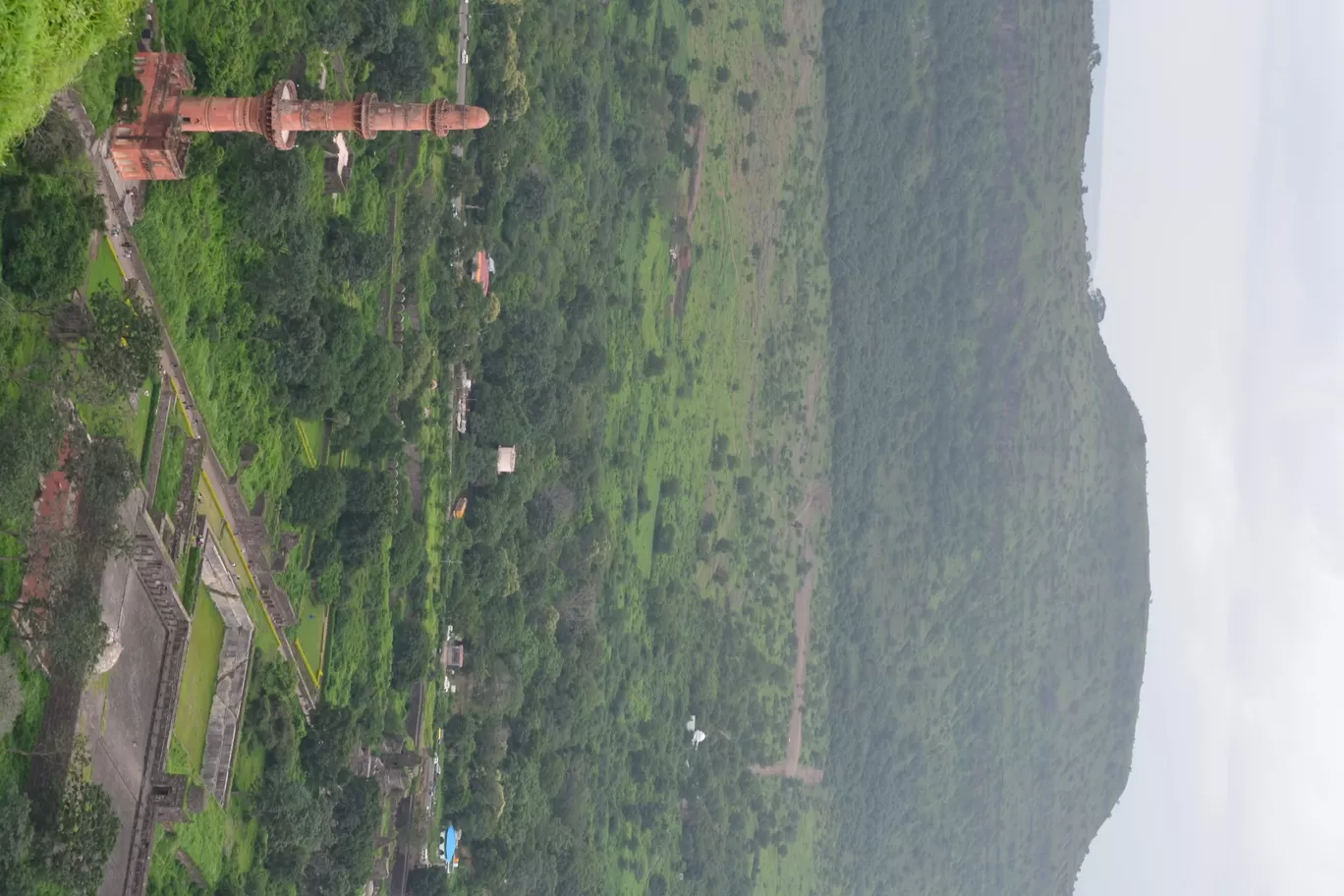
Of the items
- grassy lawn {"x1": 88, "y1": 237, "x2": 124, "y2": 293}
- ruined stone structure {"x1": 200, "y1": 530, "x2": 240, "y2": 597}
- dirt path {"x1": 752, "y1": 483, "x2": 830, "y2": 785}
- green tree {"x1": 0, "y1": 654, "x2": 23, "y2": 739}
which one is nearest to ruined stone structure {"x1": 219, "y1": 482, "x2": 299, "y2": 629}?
ruined stone structure {"x1": 200, "y1": 530, "x2": 240, "y2": 597}

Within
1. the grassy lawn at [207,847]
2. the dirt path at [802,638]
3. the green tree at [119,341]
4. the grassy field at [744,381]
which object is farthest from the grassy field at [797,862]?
the green tree at [119,341]

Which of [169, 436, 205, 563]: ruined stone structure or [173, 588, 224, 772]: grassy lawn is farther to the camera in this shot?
[173, 588, 224, 772]: grassy lawn

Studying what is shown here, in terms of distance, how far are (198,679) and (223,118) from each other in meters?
20.9

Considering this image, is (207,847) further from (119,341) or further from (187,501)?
(119,341)

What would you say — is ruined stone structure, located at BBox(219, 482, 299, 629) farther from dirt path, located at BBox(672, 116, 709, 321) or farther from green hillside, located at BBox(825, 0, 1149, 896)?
green hillside, located at BBox(825, 0, 1149, 896)

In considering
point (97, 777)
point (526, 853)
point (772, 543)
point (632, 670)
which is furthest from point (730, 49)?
point (97, 777)

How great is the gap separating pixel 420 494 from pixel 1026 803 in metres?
113

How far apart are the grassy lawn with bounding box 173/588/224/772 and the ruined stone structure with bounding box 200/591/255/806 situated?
36 centimetres

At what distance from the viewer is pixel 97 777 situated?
4206cm

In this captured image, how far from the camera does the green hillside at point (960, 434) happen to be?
131625 mm

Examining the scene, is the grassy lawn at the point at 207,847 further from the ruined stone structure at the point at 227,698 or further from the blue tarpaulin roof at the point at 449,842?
the blue tarpaulin roof at the point at 449,842

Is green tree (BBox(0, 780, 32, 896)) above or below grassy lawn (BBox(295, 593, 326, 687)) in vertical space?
below

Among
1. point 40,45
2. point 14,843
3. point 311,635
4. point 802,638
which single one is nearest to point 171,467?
point 311,635

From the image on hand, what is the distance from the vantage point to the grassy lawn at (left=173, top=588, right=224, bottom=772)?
49.0 metres
